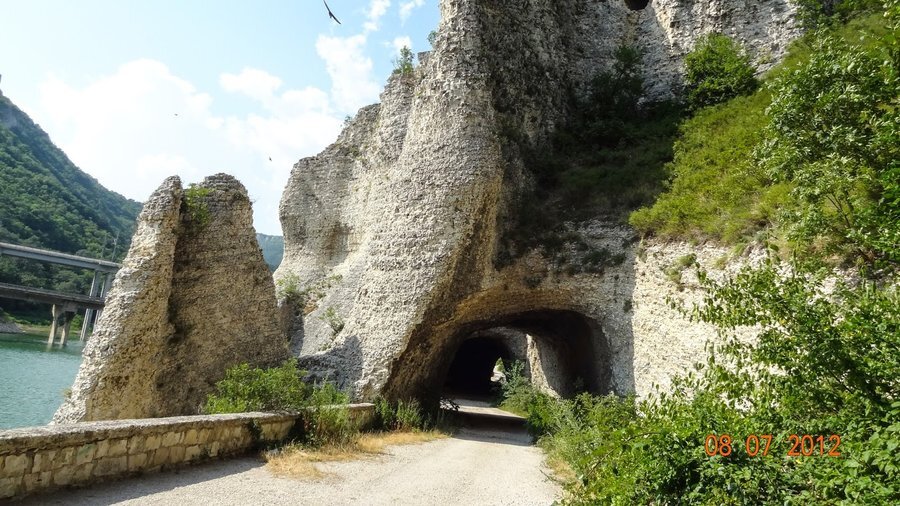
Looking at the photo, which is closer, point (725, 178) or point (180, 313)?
point (725, 178)

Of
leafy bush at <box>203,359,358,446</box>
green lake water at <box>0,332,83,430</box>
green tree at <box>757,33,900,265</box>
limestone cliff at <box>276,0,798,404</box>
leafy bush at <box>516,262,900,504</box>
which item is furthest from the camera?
green lake water at <box>0,332,83,430</box>

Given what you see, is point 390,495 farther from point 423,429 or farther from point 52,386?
point 52,386

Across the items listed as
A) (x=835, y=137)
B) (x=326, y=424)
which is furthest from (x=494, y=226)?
(x=835, y=137)

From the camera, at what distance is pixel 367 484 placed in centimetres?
679

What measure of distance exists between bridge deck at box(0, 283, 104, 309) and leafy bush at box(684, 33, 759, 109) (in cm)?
5026

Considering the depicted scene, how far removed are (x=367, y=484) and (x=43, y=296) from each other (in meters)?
50.0

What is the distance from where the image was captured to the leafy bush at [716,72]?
1558cm

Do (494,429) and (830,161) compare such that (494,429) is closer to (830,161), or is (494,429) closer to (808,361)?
(830,161)

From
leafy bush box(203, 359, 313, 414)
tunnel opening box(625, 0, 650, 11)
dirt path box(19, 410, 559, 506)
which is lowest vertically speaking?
dirt path box(19, 410, 559, 506)

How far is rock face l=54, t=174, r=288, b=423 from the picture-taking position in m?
10.8

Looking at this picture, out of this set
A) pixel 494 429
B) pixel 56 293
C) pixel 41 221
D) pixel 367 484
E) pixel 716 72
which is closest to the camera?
pixel 367 484

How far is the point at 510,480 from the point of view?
8039 millimetres

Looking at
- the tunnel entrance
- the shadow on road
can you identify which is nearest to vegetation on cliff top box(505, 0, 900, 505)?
the shadow on road

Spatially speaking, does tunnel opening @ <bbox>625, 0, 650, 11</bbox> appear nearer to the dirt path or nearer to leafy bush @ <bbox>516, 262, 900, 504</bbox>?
the dirt path
